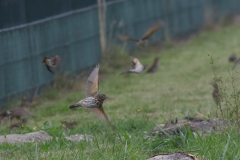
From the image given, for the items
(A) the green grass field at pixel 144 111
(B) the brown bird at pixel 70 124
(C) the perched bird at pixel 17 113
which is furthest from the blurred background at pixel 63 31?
(B) the brown bird at pixel 70 124

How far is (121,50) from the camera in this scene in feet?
34.9

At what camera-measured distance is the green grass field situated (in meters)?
4.21

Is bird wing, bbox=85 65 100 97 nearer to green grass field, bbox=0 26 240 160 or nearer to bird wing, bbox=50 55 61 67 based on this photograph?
→ green grass field, bbox=0 26 240 160

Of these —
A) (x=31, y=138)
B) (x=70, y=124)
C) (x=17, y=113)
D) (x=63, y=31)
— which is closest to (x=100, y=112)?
(x=31, y=138)

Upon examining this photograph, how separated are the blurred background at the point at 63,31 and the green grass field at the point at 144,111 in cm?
52

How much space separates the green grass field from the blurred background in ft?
1.71

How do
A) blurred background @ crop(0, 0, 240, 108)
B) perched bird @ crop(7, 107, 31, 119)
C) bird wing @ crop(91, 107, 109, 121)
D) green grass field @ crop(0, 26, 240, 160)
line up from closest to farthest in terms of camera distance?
green grass field @ crop(0, 26, 240, 160) → bird wing @ crop(91, 107, 109, 121) → perched bird @ crop(7, 107, 31, 119) → blurred background @ crop(0, 0, 240, 108)

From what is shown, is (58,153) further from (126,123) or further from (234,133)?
(234,133)

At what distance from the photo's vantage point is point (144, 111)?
652cm

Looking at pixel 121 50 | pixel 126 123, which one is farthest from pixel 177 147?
pixel 121 50

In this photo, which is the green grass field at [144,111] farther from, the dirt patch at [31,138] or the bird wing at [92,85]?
the bird wing at [92,85]

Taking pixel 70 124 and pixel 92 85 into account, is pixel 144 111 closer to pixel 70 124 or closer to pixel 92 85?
pixel 70 124

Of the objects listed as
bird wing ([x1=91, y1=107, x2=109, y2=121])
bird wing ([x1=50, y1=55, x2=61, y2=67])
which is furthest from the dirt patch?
A: bird wing ([x1=50, y1=55, x2=61, y2=67])

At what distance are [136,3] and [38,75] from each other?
193 inches
